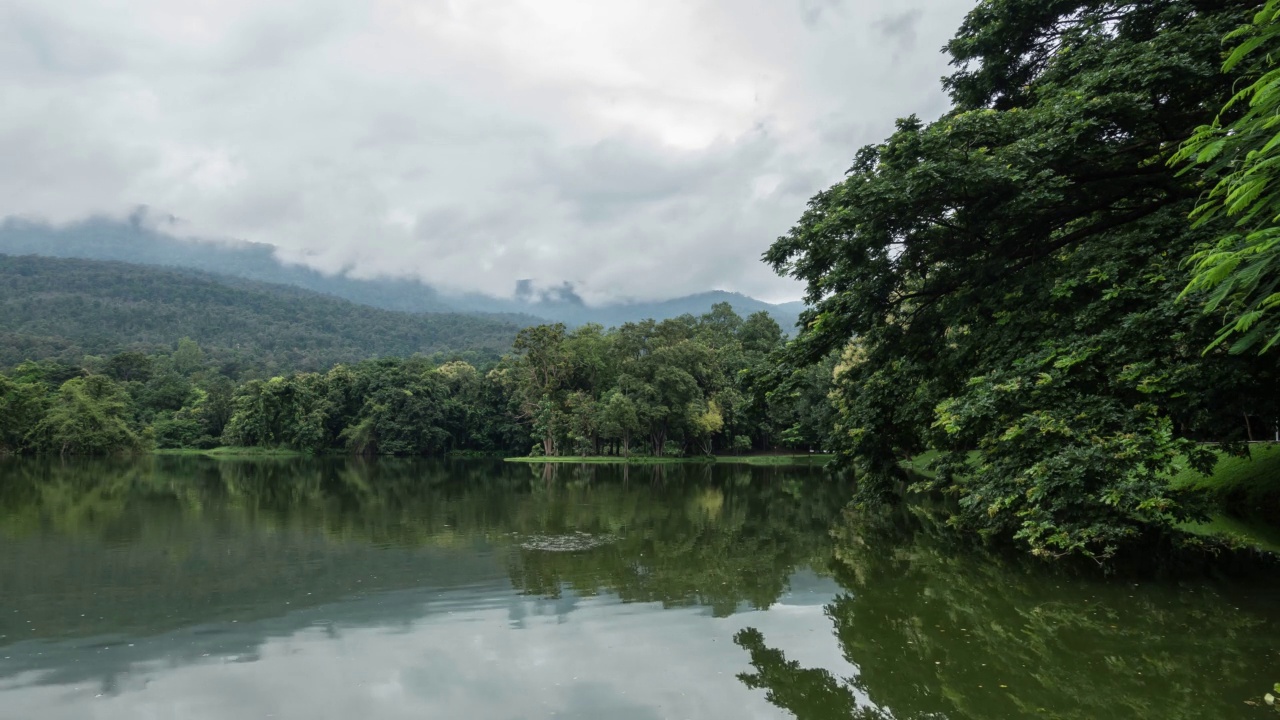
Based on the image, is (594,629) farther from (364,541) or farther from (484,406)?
(484,406)

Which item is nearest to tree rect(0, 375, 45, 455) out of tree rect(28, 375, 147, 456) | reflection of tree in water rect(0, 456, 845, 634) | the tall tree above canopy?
tree rect(28, 375, 147, 456)

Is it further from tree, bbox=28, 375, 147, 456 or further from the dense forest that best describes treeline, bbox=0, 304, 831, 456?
the dense forest

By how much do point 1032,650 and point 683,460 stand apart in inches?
2269

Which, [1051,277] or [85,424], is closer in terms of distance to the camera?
[1051,277]

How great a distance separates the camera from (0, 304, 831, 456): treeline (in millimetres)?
64688

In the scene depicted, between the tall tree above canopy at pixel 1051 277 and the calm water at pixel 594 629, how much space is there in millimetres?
1569

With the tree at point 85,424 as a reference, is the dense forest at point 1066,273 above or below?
above

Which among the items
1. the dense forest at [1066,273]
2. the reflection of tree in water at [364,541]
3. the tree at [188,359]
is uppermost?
the tree at [188,359]

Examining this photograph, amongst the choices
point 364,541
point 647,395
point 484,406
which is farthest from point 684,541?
point 484,406

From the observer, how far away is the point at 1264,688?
7277 mm

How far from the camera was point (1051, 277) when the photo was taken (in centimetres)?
1284

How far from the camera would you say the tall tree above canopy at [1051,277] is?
9914 millimetres

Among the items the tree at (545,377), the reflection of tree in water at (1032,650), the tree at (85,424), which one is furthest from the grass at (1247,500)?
the tree at (85,424)

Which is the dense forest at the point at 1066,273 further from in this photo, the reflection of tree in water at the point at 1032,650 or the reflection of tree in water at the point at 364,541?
the reflection of tree in water at the point at 364,541
